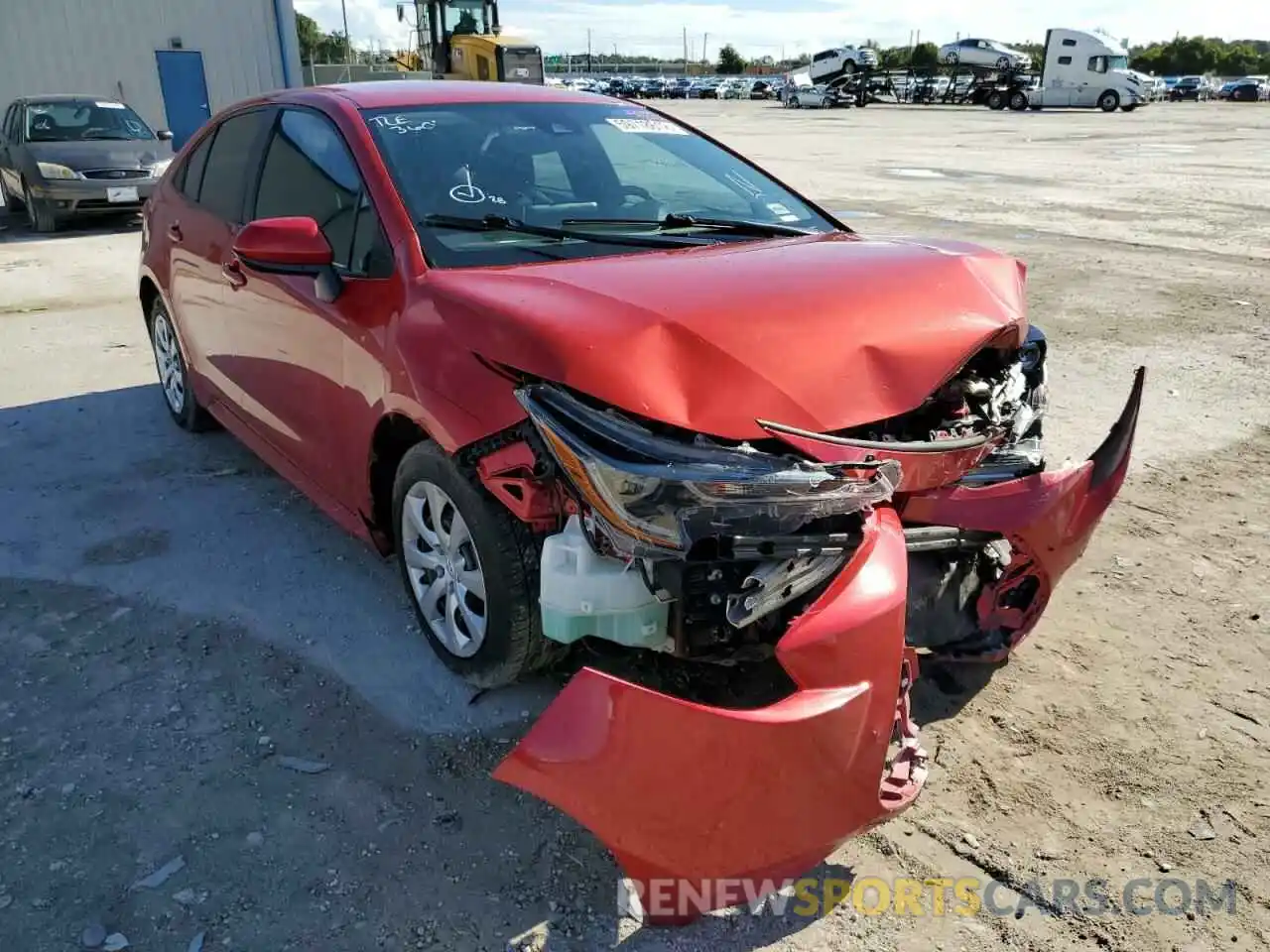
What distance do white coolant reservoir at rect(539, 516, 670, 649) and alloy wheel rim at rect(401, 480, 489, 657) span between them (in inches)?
17.2

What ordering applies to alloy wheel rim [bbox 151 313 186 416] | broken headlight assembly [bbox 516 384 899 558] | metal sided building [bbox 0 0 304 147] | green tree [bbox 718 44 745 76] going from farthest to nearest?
green tree [bbox 718 44 745 76]
metal sided building [bbox 0 0 304 147]
alloy wheel rim [bbox 151 313 186 416]
broken headlight assembly [bbox 516 384 899 558]

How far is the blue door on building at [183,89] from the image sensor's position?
20.7m

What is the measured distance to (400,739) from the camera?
9.57ft

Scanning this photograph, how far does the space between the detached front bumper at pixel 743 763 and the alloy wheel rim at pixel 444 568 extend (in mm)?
888

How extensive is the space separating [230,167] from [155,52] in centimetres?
1940

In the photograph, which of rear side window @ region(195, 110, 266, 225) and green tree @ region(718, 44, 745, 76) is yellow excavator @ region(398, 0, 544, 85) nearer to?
rear side window @ region(195, 110, 266, 225)

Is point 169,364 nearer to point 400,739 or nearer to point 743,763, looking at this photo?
point 400,739

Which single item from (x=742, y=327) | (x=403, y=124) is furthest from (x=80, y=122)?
(x=742, y=327)

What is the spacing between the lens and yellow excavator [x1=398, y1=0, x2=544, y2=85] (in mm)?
23453

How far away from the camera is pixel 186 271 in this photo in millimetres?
4711

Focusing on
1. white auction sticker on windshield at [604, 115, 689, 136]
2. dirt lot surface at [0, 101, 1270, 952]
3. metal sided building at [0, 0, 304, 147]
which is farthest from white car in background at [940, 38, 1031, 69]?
white auction sticker on windshield at [604, 115, 689, 136]

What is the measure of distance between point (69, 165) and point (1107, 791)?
13398 mm

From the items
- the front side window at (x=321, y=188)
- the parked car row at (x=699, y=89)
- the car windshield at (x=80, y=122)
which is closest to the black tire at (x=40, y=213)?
the car windshield at (x=80, y=122)

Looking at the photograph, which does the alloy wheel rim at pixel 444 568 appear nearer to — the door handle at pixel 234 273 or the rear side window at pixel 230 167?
the door handle at pixel 234 273
